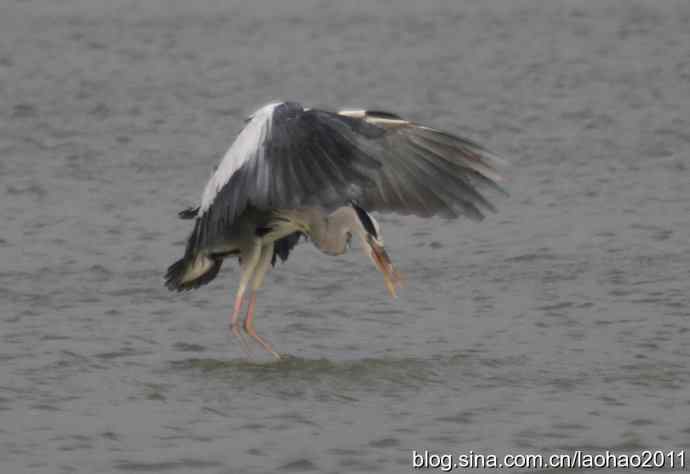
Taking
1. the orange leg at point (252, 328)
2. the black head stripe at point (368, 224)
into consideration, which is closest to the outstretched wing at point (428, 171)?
the black head stripe at point (368, 224)

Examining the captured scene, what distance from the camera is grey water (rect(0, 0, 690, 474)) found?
8.12 metres

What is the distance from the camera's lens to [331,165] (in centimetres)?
811

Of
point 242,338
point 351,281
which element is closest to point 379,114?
point 242,338

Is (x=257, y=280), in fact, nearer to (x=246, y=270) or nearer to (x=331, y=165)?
(x=246, y=270)

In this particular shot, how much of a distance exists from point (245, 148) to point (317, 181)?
58cm

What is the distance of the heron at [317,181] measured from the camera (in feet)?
26.9

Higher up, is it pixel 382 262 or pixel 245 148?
pixel 245 148

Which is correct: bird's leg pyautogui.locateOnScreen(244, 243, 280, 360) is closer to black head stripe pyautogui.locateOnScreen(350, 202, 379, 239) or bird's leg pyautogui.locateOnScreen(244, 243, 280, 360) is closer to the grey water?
the grey water

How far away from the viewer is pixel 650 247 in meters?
12.3

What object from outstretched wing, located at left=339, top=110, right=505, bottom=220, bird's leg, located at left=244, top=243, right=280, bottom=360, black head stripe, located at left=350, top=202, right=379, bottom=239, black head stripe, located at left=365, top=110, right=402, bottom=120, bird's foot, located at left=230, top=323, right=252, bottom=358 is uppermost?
black head stripe, located at left=365, top=110, right=402, bottom=120

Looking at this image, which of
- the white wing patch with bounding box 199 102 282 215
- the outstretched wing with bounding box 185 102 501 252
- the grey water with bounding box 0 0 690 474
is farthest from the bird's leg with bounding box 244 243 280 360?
the white wing patch with bounding box 199 102 282 215

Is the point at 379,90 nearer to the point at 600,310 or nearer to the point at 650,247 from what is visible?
the point at 650,247

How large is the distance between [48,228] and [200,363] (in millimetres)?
3828

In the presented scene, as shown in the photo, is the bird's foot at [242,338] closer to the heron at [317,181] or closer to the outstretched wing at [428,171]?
the heron at [317,181]
